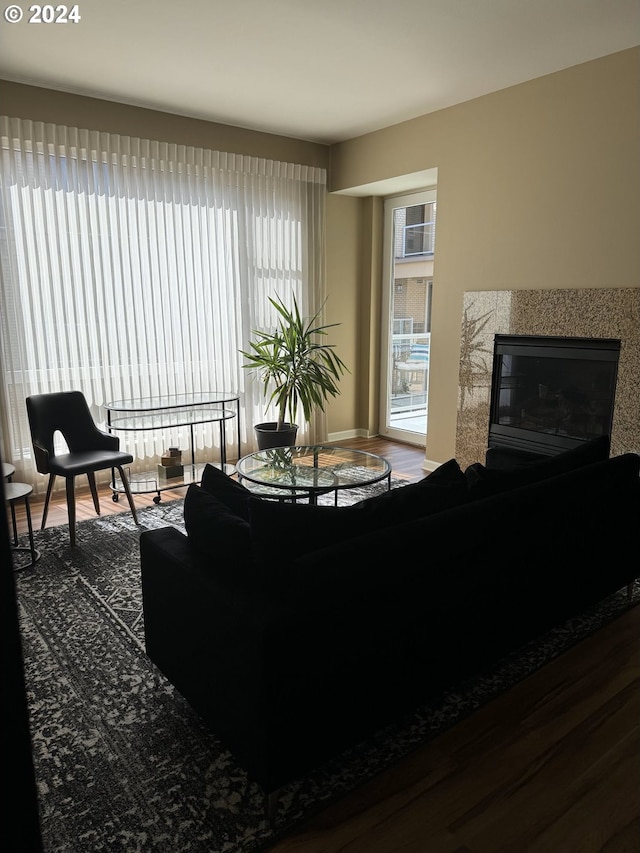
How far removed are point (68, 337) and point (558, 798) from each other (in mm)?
4075

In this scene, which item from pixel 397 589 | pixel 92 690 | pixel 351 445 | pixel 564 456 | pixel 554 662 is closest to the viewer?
pixel 397 589

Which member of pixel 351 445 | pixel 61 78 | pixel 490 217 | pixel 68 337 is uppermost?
pixel 61 78

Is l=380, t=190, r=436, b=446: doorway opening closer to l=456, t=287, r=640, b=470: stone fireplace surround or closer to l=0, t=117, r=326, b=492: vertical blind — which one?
l=0, t=117, r=326, b=492: vertical blind

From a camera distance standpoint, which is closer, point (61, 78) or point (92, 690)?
point (92, 690)

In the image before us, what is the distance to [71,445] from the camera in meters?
3.88

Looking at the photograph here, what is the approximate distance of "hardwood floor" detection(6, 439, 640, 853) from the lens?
→ 1.57 m

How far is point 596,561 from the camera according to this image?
2.48 metres

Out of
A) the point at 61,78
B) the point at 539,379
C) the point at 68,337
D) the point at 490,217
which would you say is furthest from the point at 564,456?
the point at 61,78

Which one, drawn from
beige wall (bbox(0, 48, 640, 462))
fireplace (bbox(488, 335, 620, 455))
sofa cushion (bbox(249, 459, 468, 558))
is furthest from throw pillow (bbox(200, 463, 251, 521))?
beige wall (bbox(0, 48, 640, 462))

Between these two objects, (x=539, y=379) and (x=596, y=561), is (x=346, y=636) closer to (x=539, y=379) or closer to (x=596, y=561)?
(x=596, y=561)

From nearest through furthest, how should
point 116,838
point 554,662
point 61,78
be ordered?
point 116,838 < point 554,662 < point 61,78

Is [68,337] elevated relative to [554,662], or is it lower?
elevated

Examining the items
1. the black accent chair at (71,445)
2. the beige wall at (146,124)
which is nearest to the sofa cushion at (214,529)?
the black accent chair at (71,445)
